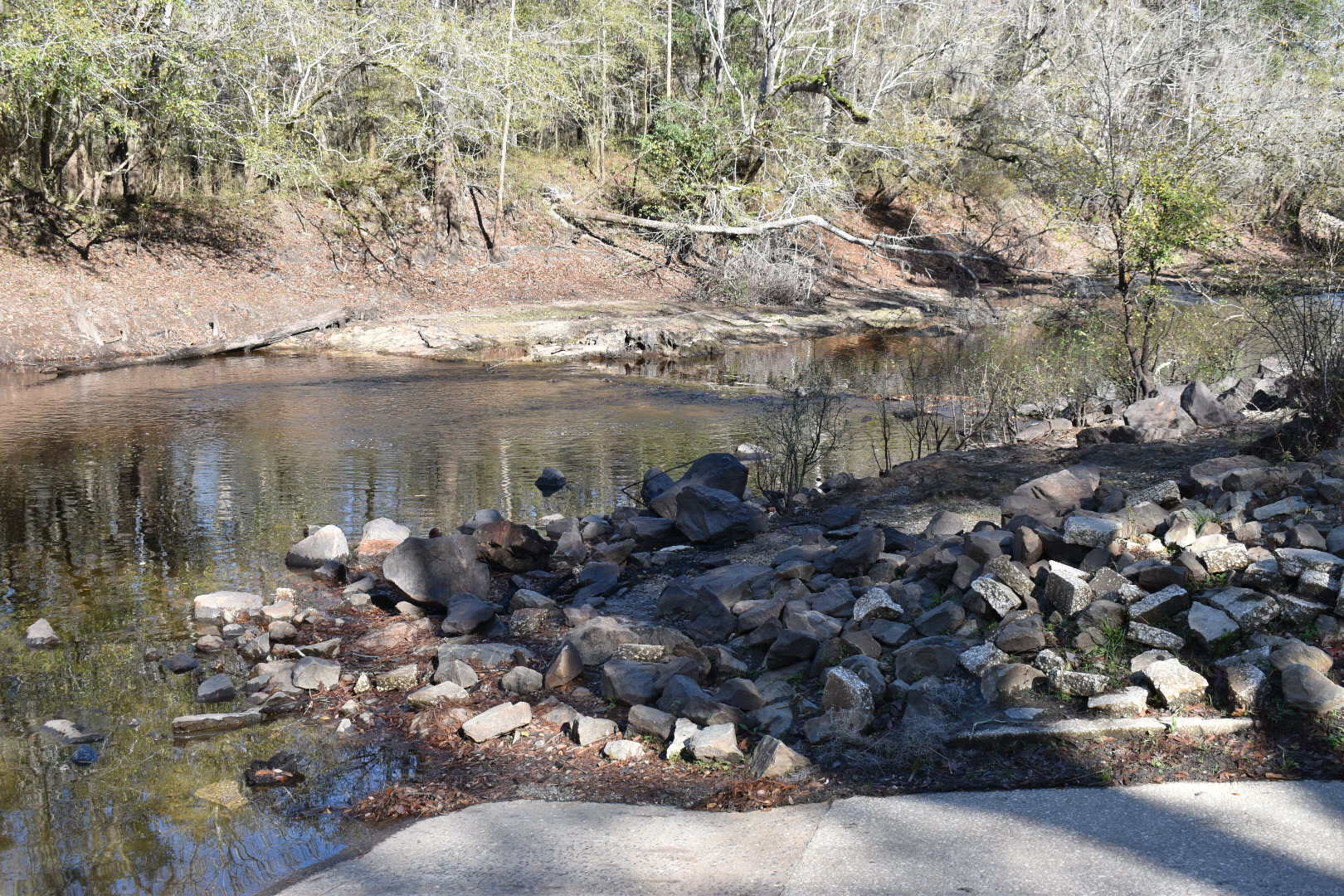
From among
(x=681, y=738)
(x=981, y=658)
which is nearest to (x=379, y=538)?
(x=681, y=738)

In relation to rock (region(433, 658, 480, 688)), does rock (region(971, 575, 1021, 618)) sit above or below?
above

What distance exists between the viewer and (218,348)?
2133cm

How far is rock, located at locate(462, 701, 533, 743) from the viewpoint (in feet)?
16.4

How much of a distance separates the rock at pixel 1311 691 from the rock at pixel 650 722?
2537 millimetres

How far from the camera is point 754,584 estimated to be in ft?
21.4

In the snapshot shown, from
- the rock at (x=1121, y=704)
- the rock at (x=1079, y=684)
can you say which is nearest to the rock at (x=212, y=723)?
the rock at (x=1079, y=684)

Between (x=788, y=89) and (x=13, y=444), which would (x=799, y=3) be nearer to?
(x=788, y=89)

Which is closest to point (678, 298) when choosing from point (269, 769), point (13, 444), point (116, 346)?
point (116, 346)

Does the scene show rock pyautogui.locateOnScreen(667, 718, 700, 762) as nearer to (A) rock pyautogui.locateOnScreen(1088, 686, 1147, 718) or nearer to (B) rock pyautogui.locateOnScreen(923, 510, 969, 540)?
(A) rock pyautogui.locateOnScreen(1088, 686, 1147, 718)

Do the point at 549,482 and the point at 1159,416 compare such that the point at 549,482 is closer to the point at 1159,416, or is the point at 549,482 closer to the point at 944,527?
the point at 944,527

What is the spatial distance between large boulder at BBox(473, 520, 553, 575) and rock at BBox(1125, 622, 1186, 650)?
14.7 ft

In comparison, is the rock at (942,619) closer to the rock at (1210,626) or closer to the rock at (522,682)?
the rock at (1210,626)

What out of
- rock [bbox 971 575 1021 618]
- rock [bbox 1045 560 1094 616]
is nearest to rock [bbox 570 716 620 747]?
rock [bbox 971 575 1021 618]

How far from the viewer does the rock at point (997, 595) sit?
17.4 feet
